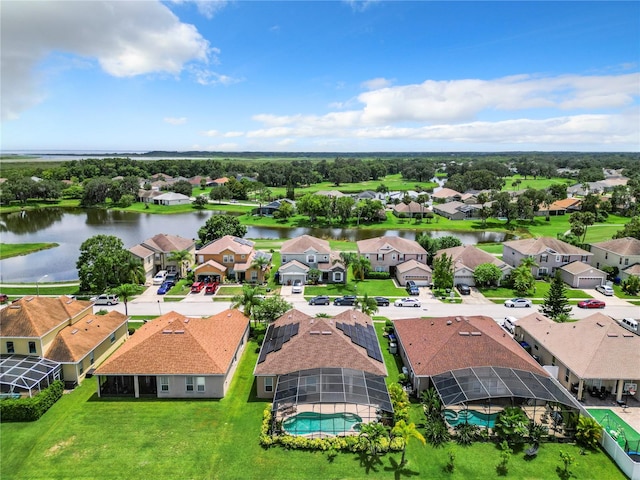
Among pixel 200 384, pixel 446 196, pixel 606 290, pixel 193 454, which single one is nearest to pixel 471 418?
pixel 193 454

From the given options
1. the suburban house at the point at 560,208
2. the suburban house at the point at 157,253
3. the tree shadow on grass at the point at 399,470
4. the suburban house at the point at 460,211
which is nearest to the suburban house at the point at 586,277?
the tree shadow on grass at the point at 399,470

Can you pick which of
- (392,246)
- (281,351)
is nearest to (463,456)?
(281,351)

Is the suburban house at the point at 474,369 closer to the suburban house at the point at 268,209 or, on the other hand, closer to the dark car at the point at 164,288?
the dark car at the point at 164,288

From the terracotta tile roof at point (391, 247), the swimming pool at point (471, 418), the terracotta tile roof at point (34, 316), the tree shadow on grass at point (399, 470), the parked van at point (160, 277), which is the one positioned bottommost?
the tree shadow on grass at point (399, 470)

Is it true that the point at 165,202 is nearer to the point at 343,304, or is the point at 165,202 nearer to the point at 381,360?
the point at 343,304

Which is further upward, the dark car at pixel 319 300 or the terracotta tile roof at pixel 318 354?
the terracotta tile roof at pixel 318 354

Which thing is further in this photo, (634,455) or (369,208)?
(369,208)
